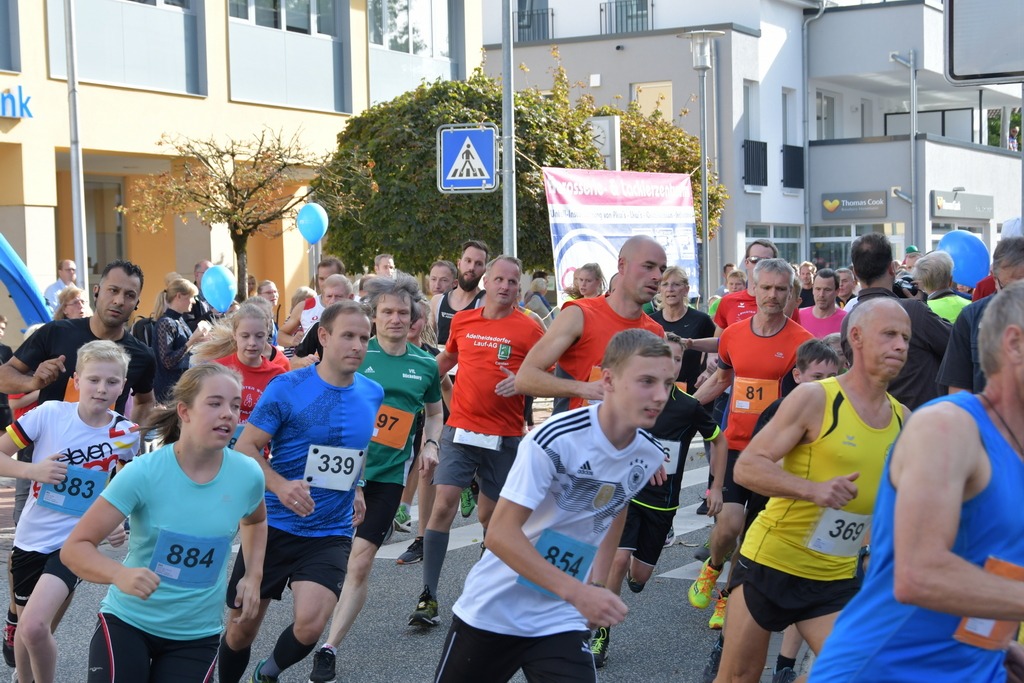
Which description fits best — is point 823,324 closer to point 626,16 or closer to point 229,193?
point 229,193

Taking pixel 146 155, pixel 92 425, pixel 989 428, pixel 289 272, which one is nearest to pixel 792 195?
pixel 289 272

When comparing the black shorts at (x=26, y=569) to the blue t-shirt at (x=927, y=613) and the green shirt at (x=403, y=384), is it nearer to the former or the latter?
the green shirt at (x=403, y=384)

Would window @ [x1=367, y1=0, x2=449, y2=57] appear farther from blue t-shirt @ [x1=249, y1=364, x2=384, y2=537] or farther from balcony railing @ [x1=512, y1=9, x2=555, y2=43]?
blue t-shirt @ [x1=249, y1=364, x2=384, y2=537]

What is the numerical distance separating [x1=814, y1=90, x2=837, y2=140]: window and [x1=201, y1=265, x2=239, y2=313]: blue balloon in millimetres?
26195

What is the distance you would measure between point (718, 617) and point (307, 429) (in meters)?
2.65

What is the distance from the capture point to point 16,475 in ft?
16.7

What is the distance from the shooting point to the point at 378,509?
667 cm

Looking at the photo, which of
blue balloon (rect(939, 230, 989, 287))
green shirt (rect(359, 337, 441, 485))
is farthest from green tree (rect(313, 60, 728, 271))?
green shirt (rect(359, 337, 441, 485))

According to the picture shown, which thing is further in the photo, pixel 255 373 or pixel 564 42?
pixel 564 42

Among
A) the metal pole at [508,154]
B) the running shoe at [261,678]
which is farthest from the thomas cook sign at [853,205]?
the running shoe at [261,678]

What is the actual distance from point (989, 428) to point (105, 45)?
2028 cm

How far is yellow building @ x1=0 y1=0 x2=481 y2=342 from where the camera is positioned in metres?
19.5

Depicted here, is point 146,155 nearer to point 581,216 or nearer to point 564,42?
point 581,216

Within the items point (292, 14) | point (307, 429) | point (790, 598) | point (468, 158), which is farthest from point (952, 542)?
point (292, 14)
